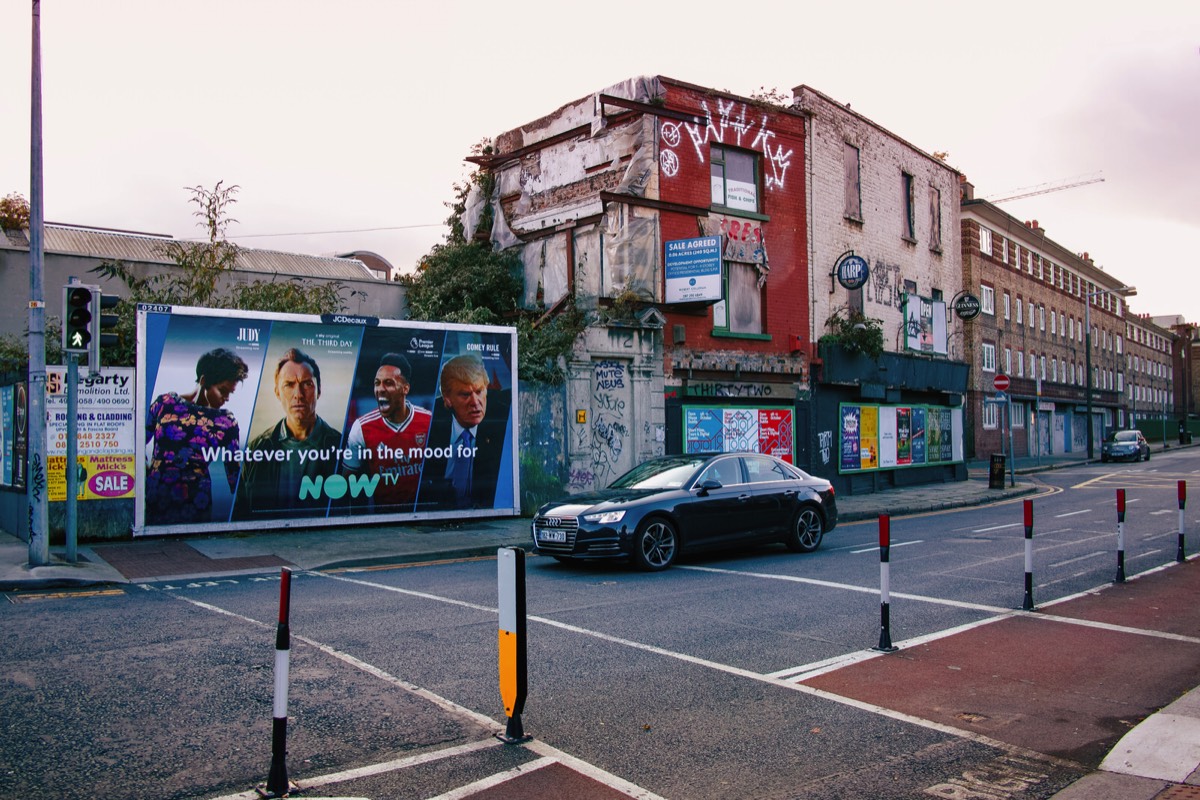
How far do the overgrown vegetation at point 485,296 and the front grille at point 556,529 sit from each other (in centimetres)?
706

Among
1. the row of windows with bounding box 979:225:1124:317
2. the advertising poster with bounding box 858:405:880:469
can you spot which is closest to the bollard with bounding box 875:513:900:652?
the advertising poster with bounding box 858:405:880:469

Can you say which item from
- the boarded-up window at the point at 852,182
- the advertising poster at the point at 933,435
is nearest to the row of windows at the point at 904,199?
the boarded-up window at the point at 852,182

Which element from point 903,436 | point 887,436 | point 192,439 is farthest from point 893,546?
point 903,436

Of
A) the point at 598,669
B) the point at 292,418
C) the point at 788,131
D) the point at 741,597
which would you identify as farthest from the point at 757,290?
the point at 598,669

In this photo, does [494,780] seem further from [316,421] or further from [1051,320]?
[1051,320]

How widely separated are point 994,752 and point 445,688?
3.45 m

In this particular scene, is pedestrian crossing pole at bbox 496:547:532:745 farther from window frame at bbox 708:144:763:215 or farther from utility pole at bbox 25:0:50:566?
window frame at bbox 708:144:763:215

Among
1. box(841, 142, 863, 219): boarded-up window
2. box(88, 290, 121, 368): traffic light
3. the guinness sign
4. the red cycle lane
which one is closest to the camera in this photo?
the red cycle lane

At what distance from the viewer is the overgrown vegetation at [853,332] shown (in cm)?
2605

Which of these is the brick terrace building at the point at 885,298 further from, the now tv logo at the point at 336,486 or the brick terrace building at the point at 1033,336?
the now tv logo at the point at 336,486

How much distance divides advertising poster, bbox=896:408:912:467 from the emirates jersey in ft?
58.5

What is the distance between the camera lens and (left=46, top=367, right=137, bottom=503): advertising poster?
13.8 metres

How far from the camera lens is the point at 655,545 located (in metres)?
11.8

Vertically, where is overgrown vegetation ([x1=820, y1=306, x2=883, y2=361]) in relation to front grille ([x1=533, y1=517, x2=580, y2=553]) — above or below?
above
